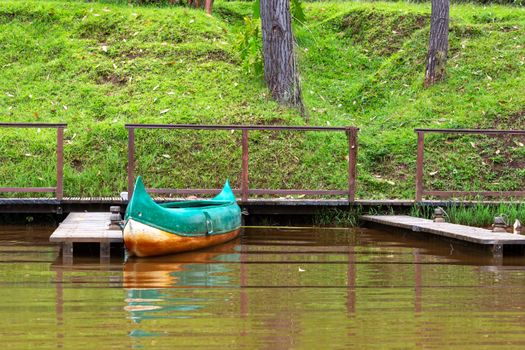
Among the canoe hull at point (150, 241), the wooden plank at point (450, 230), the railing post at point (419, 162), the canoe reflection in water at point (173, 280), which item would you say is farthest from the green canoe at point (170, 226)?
the railing post at point (419, 162)

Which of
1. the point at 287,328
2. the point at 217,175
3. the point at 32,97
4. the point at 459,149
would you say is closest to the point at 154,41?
the point at 32,97

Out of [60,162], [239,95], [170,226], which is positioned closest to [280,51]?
[239,95]

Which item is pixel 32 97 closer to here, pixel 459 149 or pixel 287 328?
pixel 459 149

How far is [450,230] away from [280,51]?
23.3 ft

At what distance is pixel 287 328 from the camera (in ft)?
22.6

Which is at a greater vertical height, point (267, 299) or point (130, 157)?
point (130, 157)

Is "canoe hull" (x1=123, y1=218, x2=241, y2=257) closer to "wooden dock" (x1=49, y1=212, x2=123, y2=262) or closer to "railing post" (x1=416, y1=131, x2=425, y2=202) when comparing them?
"wooden dock" (x1=49, y1=212, x2=123, y2=262)

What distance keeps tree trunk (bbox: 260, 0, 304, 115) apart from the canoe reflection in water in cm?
643

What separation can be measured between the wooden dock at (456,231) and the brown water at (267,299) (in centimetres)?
22

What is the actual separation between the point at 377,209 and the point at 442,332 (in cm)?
858

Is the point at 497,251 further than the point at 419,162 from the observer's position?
No

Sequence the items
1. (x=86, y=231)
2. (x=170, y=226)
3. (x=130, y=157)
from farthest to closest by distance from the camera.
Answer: (x=130, y=157) < (x=86, y=231) < (x=170, y=226)

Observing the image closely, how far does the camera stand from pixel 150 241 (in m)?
11.1

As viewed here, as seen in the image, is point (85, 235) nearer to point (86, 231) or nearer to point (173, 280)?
point (86, 231)
